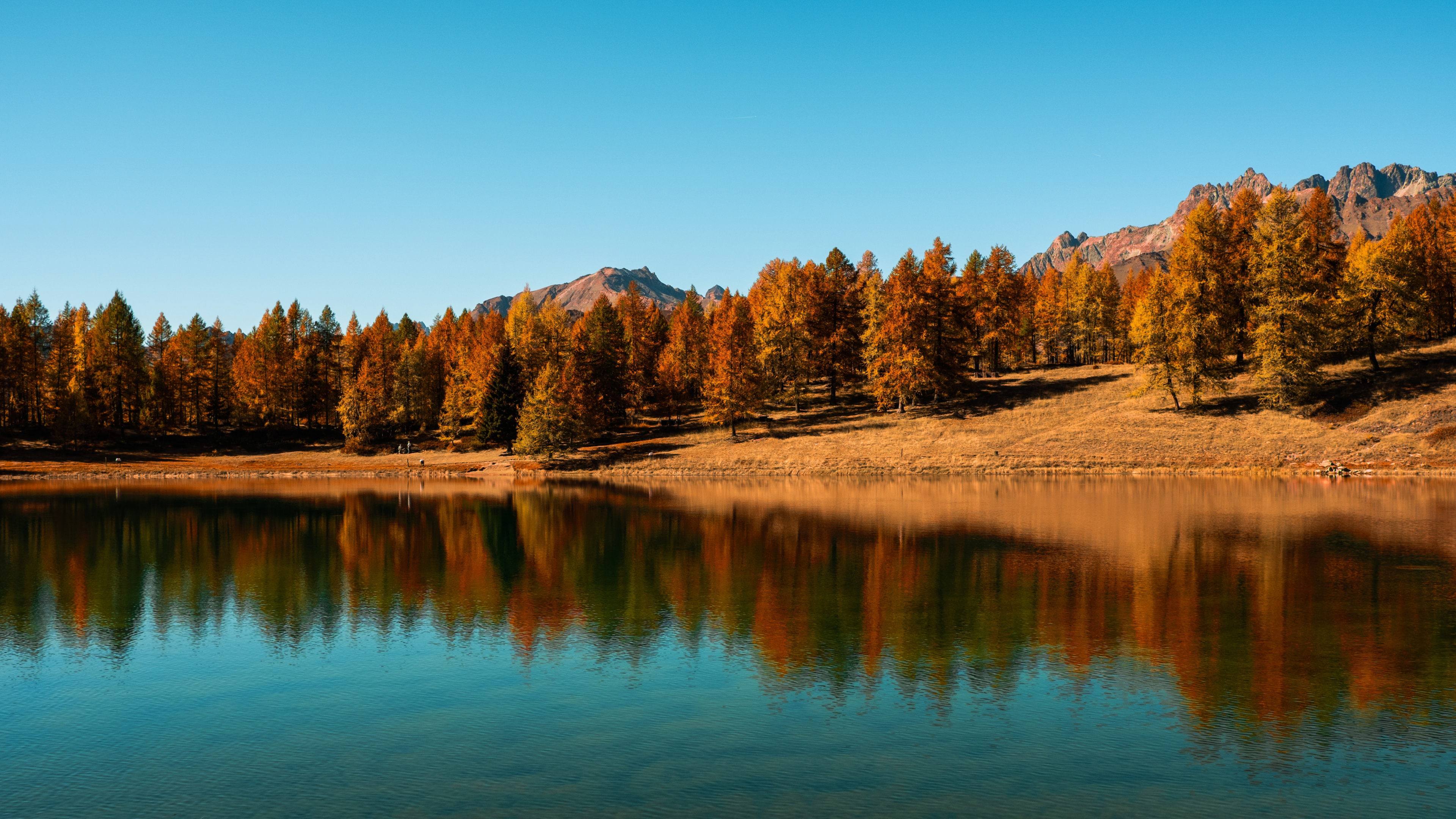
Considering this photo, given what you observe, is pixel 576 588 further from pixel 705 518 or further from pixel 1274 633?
pixel 1274 633

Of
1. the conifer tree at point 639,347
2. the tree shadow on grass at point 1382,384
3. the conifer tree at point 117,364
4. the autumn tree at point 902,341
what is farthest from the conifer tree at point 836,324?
the conifer tree at point 117,364

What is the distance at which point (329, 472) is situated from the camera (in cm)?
8681

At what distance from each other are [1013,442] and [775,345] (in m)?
28.6

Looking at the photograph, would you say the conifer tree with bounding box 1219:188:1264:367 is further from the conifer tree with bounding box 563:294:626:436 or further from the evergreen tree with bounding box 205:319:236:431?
the evergreen tree with bounding box 205:319:236:431

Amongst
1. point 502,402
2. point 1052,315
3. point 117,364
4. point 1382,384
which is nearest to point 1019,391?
point 1052,315

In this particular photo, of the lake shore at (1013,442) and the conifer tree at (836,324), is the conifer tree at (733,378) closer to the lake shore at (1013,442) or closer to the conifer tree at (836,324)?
the lake shore at (1013,442)

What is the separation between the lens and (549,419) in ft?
269

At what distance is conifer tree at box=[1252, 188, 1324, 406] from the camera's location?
7044 cm

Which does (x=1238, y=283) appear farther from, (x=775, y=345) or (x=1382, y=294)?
(x=775, y=345)

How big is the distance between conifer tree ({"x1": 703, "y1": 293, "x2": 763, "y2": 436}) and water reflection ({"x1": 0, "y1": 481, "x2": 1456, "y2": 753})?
3332 centimetres

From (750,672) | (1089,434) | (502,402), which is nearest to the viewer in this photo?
(750,672)

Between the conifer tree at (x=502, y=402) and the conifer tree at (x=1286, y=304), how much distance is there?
71.2 m

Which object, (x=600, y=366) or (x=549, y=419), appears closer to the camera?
(x=549, y=419)

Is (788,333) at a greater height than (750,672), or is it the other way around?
(788,333)
